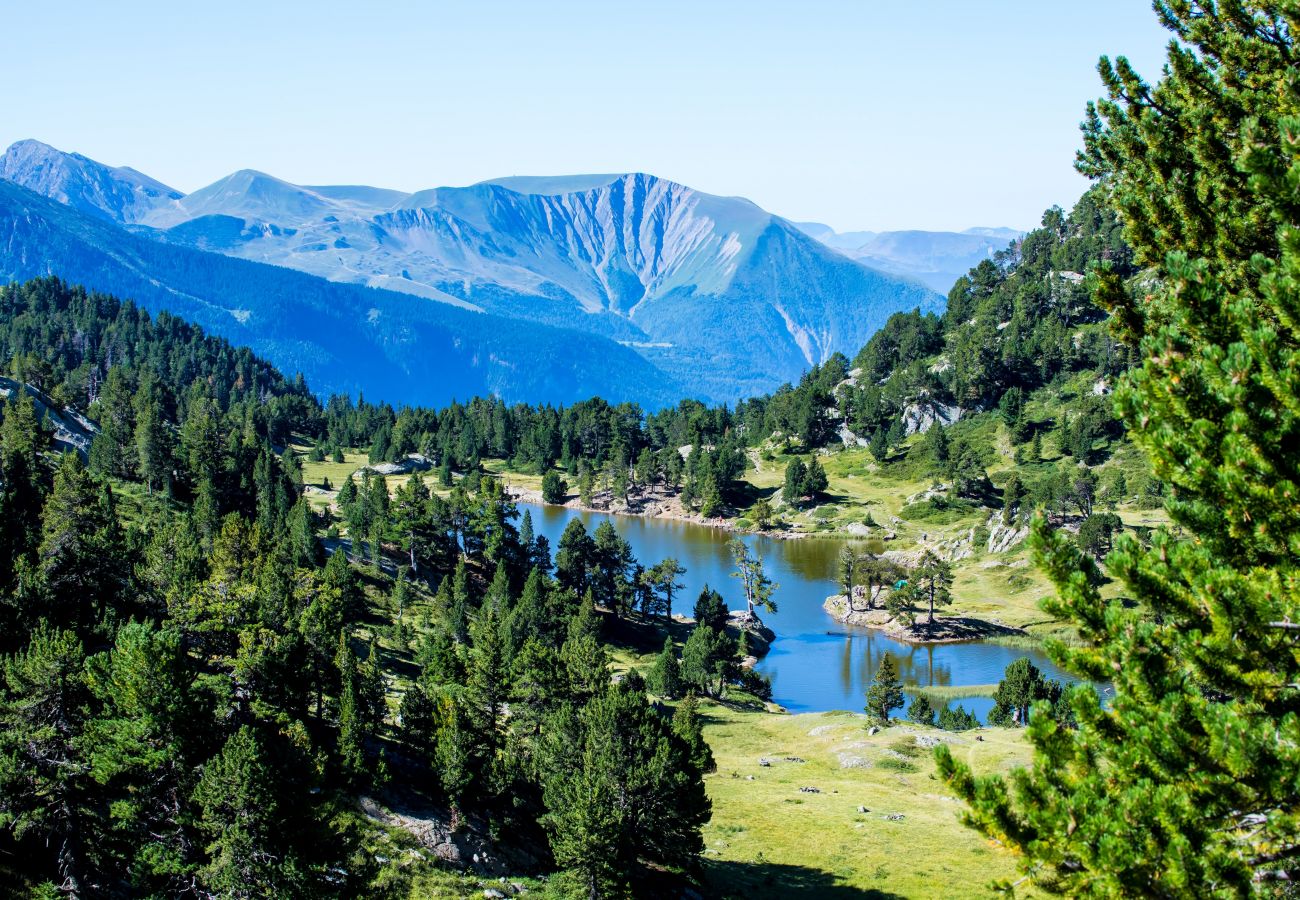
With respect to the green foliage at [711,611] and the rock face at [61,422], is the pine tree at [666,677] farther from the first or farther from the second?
the rock face at [61,422]

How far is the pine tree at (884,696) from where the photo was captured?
93.4 m

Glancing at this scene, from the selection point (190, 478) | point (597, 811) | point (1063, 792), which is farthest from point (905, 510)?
point (1063, 792)

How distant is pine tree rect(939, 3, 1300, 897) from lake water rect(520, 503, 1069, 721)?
96.9 m

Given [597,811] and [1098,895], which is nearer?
[1098,895]

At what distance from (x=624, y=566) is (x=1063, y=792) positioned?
12090cm

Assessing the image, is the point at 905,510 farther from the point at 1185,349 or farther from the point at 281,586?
the point at 1185,349

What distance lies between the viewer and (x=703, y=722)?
292 ft

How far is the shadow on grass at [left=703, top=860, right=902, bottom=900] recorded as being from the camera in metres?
47.4

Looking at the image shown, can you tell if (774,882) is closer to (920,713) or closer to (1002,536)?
(920,713)

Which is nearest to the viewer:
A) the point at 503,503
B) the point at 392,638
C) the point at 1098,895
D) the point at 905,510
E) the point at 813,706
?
the point at 1098,895

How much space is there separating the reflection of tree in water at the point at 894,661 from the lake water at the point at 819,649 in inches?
5.1

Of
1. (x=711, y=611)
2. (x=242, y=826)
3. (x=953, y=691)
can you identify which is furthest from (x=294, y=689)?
(x=953, y=691)

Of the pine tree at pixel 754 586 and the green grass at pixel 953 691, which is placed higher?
the pine tree at pixel 754 586

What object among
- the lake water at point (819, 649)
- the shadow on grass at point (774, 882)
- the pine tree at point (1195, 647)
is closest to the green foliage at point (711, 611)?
the lake water at point (819, 649)
